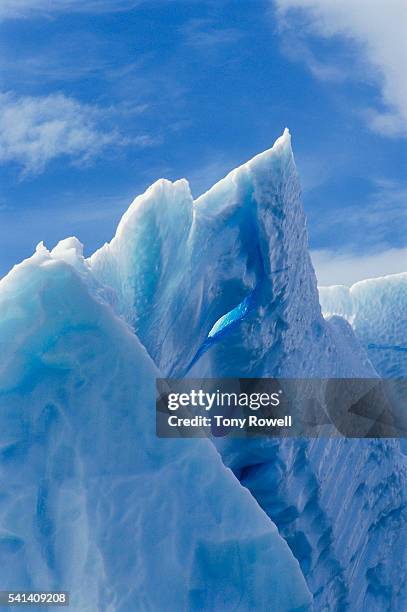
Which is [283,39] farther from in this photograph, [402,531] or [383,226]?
[402,531]

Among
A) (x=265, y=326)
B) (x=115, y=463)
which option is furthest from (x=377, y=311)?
(x=115, y=463)

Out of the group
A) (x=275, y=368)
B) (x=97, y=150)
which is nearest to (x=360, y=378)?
(x=275, y=368)

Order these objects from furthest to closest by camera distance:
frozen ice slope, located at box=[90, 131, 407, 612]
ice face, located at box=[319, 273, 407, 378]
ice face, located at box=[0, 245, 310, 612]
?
ice face, located at box=[319, 273, 407, 378]
frozen ice slope, located at box=[90, 131, 407, 612]
ice face, located at box=[0, 245, 310, 612]

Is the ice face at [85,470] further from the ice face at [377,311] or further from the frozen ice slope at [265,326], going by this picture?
the ice face at [377,311]

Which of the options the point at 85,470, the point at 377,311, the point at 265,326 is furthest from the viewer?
the point at 377,311

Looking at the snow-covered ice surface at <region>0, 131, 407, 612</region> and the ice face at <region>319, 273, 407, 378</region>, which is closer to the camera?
the snow-covered ice surface at <region>0, 131, 407, 612</region>

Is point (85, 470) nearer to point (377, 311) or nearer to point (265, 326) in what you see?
point (265, 326)

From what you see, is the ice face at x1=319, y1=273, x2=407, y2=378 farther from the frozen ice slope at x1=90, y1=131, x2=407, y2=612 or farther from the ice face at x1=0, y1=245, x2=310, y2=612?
the ice face at x1=0, y1=245, x2=310, y2=612

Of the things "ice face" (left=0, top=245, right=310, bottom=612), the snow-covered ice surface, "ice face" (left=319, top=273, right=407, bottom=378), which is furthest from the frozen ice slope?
"ice face" (left=319, top=273, right=407, bottom=378)

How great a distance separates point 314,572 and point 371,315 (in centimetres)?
135

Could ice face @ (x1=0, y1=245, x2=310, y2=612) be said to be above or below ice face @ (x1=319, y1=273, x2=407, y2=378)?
below

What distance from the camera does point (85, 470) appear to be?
208cm

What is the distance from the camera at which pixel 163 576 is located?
210 cm

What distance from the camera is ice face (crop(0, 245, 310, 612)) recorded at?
207 centimetres
